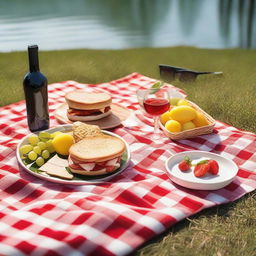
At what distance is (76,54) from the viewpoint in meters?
7.31

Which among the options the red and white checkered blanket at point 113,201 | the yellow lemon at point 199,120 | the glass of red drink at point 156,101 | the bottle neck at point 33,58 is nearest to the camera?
the red and white checkered blanket at point 113,201

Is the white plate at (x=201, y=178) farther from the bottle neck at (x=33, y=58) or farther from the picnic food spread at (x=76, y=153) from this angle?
the bottle neck at (x=33, y=58)

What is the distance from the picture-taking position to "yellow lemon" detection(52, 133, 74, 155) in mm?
2938

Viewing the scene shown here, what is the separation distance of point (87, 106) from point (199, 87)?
1.97m

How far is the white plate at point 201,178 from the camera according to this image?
2594mm

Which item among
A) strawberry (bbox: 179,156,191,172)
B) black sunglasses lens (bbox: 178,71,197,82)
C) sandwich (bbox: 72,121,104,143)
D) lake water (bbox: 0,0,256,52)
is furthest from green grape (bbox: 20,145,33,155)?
lake water (bbox: 0,0,256,52)

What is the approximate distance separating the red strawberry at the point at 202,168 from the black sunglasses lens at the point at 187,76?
2798mm

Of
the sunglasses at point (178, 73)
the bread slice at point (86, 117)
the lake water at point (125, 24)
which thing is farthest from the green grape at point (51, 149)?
the lake water at point (125, 24)

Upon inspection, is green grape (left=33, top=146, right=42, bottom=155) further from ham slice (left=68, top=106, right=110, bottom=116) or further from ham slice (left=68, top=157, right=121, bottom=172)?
ham slice (left=68, top=106, right=110, bottom=116)

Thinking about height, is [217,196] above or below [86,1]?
below

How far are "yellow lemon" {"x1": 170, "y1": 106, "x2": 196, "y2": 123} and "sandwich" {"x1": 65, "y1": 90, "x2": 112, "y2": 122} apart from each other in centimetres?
60

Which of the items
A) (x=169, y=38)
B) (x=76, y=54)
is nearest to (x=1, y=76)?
(x=76, y=54)

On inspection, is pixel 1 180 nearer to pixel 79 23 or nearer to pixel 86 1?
pixel 79 23

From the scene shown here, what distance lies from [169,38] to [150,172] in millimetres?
8346
